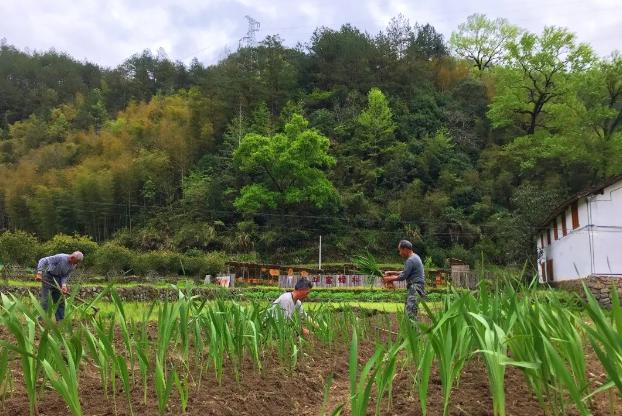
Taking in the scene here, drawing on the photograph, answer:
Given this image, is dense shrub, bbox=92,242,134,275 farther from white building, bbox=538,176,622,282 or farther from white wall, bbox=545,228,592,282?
white building, bbox=538,176,622,282

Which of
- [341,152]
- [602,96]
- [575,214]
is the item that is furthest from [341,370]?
[341,152]

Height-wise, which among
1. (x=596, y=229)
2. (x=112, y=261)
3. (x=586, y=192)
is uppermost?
(x=586, y=192)

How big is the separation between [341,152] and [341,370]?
1678 inches

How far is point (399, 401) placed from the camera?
265 centimetres

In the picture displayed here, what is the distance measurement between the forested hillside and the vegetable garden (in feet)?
82.3

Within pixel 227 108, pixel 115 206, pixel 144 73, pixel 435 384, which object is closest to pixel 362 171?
pixel 227 108

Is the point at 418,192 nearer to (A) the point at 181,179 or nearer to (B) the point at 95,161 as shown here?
(A) the point at 181,179

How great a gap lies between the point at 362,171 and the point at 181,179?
15008 millimetres

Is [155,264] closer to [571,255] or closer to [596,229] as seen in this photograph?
[571,255]

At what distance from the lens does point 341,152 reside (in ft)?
152

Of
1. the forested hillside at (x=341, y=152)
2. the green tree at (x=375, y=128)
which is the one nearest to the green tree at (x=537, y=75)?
the forested hillside at (x=341, y=152)

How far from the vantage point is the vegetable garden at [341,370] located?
6.76ft

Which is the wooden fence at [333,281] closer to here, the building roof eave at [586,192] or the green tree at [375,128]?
the building roof eave at [586,192]

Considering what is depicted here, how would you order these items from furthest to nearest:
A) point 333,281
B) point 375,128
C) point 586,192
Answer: point 375,128
point 333,281
point 586,192
